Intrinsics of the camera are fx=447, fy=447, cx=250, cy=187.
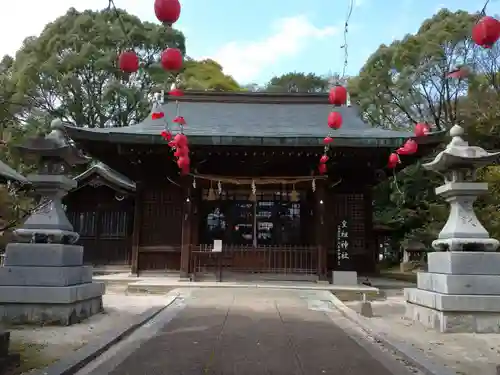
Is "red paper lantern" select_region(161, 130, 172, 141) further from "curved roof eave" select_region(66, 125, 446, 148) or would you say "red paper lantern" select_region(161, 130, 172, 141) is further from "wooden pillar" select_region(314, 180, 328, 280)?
"wooden pillar" select_region(314, 180, 328, 280)

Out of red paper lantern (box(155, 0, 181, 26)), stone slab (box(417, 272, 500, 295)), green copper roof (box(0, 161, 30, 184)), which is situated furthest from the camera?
green copper roof (box(0, 161, 30, 184))

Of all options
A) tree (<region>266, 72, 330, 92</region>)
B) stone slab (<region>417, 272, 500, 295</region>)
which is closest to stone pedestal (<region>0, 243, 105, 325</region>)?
stone slab (<region>417, 272, 500, 295</region>)

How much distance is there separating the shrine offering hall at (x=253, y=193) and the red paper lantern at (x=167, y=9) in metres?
8.16

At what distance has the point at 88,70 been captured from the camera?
93.7ft

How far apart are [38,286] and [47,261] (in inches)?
17.4

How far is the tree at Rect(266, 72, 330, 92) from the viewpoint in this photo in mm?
39312

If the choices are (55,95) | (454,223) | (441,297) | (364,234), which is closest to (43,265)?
Result: (441,297)

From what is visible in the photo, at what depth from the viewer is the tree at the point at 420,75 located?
24.7 meters

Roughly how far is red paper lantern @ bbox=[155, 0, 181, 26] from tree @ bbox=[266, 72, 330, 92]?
34.5 m

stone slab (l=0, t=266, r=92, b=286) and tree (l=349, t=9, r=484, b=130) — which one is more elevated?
tree (l=349, t=9, r=484, b=130)

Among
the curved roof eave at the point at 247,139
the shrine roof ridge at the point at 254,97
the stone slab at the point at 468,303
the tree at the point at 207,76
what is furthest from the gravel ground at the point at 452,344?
the tree at the point at 207,76

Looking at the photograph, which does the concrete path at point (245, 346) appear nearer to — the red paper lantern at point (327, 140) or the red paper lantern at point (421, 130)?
the red paper lantern at point (327, 140)

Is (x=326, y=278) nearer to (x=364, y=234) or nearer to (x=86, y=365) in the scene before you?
(x=364, y=234)

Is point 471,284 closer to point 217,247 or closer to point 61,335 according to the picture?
point 61,335
